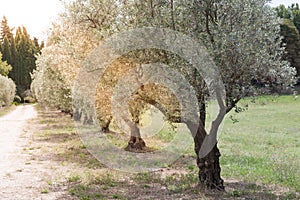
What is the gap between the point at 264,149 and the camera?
14.9 m

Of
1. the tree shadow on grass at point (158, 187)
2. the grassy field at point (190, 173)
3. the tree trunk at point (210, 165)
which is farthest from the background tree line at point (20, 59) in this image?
the tree trunk at point (210, 165)

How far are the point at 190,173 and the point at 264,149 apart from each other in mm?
5361

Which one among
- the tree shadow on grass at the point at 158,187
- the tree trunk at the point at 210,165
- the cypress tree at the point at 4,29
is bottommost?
→ the tree shadow on grass at the point at 158,187

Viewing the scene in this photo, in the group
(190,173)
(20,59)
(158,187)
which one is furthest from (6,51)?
(158,187)

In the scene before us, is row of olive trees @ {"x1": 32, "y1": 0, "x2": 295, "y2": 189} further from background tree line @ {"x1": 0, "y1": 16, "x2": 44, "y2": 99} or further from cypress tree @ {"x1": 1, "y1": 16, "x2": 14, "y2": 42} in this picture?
cypress tree @ {"x1": 1, "y1": 16, "x2": 14, "y2": 42}

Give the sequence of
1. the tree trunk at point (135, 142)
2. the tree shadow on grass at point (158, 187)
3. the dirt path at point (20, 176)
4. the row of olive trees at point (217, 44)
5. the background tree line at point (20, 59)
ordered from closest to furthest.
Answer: the row of olive trees at point (217, 44) < the tree shadow on grass at point (158, 187) < the dirt path at point (20, 176) < the tree trunk at point (135, 142) < the background tree line at point (20, 59)

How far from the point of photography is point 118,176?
34.7ft

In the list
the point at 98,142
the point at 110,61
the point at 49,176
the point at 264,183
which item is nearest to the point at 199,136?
the point at 264,183

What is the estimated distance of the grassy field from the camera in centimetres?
837

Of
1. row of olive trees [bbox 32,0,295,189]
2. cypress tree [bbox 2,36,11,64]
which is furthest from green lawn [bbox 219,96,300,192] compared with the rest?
cypress tree [bbox 2,36,11,64]

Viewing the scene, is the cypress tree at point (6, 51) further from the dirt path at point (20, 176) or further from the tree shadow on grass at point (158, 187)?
the tree shadow on grass at point (158, 187)

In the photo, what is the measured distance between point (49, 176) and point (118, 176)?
1.96 meters

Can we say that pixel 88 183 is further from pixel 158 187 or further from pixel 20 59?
pixel 20 59

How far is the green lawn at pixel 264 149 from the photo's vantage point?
9680 millimetres
